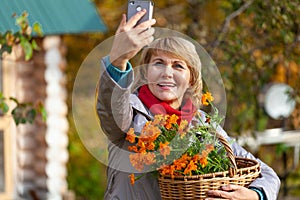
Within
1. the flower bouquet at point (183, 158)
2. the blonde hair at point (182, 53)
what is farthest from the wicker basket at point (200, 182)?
the blonde hair at point (182, 53)

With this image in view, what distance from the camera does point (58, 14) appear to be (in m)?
5.29

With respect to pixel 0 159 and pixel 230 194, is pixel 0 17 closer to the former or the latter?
pixel 0 159

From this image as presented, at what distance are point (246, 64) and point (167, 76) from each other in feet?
9.63

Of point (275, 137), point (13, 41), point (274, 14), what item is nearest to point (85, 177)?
point (275, 137)

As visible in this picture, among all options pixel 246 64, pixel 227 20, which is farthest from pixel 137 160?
pixel 246 64

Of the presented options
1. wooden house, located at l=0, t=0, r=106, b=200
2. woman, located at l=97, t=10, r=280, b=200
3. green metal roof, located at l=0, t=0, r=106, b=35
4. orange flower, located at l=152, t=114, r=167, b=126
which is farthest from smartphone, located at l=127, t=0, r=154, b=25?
wooden house, located at l=0, t=0, r=106, b=200

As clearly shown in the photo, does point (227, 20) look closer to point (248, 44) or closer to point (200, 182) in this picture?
point (248, 44)

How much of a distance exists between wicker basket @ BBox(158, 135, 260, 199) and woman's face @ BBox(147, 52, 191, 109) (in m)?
0.27

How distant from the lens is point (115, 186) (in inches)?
94.1

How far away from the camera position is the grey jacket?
2.15 metres

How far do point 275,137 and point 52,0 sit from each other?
9.92ft

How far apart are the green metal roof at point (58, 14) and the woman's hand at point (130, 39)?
2.38 m

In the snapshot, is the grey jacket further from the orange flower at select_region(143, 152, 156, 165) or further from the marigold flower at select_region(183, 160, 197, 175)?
the marigold flower at select_region(183, 160, 197, 175)

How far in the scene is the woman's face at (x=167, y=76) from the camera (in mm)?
2354
